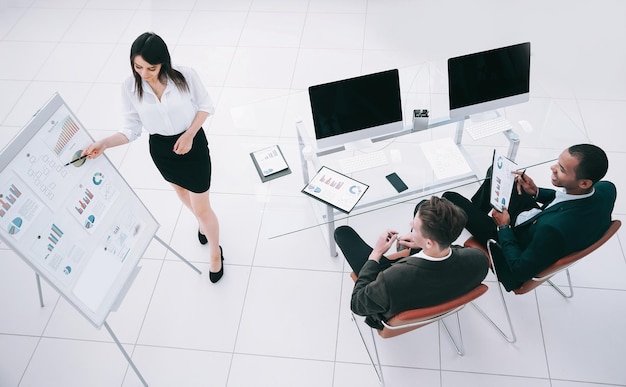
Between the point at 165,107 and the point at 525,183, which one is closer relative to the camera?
the point at 165,107

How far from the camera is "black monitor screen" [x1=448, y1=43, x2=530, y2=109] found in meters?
2.88

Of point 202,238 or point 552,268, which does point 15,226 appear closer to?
point 202,238

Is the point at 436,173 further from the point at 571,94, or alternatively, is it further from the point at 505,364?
the point at 571,94

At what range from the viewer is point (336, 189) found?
2.82m

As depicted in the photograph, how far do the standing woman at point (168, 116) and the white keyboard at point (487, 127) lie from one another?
5.50 ft

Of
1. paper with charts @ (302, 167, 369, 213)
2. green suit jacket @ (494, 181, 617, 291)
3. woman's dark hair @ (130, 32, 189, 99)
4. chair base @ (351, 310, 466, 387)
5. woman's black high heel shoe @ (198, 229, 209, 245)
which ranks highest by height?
woman's dark hair @ (130, 32, 189, 99)

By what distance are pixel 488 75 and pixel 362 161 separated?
94 cm

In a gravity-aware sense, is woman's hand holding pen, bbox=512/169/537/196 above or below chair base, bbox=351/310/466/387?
above

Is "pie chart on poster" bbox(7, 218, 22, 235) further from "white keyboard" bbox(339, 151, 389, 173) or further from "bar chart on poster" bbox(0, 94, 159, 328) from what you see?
"white keyboard" bbox(339, 151, 389, 173)

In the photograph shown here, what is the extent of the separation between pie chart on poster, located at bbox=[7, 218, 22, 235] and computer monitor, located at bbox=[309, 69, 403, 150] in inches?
61.9

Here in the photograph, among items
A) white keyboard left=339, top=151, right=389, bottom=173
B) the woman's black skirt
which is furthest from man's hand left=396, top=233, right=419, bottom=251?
the woman's black skirt

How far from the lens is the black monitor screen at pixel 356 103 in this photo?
109 inches

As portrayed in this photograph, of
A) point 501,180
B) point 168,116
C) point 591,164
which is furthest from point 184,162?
point 591,164

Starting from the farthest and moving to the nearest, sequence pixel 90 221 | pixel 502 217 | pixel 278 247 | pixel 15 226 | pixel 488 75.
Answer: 1. pixel 278 247
2. pixel 488 75
3. pixel 502 217
4. pixel 90 221
5. pixel 15 226
